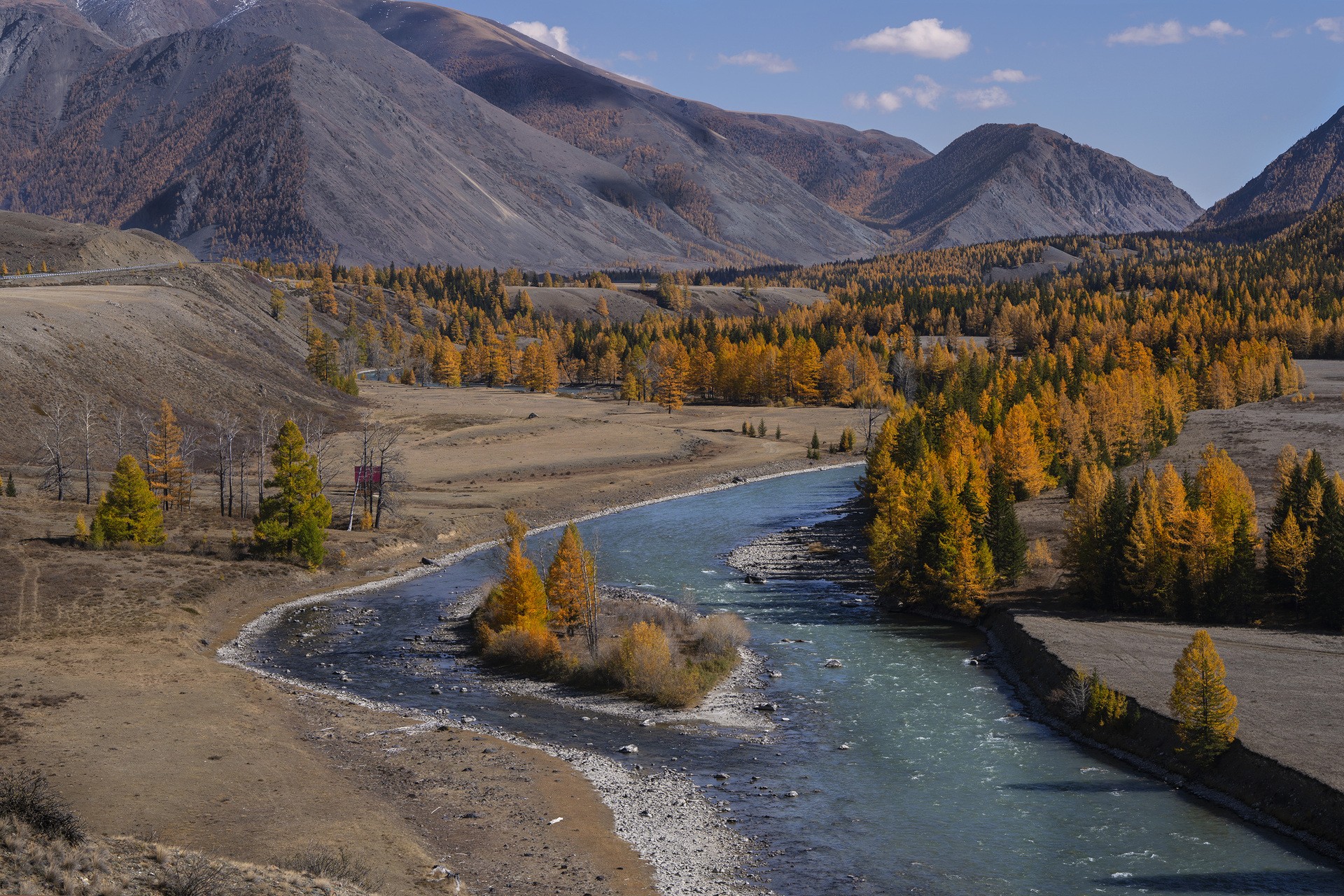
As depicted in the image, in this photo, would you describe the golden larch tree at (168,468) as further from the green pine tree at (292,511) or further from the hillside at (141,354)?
the green pine tree at (292,511)

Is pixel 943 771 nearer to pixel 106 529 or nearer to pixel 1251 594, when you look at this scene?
pixel 1251 594

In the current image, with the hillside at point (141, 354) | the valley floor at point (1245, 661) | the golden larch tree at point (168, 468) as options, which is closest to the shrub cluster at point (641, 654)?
the valley floor at point (1245, 661)

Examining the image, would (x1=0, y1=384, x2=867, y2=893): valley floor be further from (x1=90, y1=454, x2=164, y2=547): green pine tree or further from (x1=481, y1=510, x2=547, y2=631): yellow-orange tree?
(x1=481, y1=510, x2=547, y2=631): yellow-orange tree

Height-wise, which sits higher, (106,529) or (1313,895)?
(106,529)

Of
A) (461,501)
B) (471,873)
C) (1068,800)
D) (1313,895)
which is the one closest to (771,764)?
(1068,800)

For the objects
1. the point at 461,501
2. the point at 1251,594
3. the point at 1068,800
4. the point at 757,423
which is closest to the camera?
the point at 1068,800

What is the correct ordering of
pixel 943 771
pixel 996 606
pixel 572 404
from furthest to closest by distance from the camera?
pixel 572 404 < pixel 996 606 < pixel 943 771

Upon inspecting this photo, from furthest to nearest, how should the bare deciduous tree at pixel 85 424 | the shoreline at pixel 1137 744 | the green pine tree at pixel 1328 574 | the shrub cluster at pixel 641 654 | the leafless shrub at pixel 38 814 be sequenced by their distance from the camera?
the bare deciduous tree at pixel 85 424 → the green pine tree at pixel 1328 574 → the shrub cluster at pixel 641 654 → the shoreline at pixel 1137 744 → the leafless shrub at pixel 38 814
